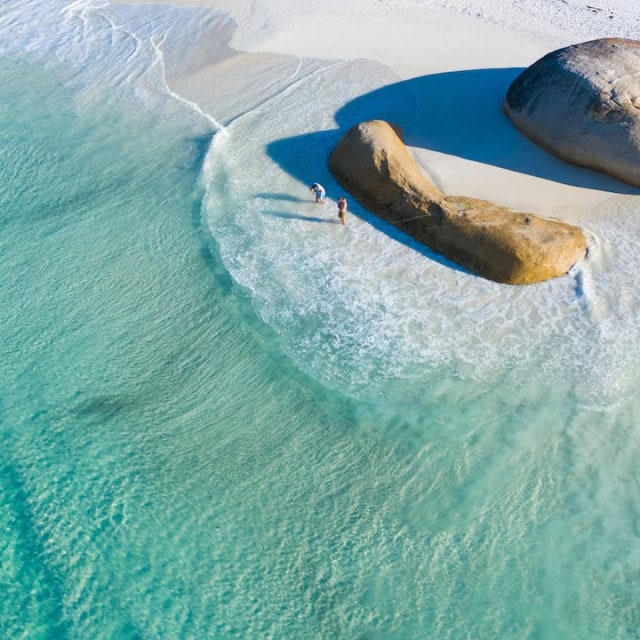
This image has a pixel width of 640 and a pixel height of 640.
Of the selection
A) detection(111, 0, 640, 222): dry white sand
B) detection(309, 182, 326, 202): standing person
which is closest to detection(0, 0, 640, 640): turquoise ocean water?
detection(309, 182, 326, 202): standing person

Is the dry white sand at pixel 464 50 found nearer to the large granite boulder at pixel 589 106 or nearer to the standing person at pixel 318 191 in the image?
the large granite boulder at pixel 589 106

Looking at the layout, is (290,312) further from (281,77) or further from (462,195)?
(281,77)

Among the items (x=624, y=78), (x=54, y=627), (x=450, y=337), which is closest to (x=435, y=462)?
(x=450, y=337)

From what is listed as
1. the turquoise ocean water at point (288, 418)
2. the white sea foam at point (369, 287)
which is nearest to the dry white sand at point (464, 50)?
the white sea foam at point (369, 287)

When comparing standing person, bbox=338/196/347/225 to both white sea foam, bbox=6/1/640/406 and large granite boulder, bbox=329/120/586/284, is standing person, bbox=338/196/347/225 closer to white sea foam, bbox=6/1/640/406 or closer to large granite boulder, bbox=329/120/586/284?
white sea foam, bbox=6/1/640/406

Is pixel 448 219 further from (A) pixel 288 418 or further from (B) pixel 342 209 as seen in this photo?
(A) pixel 288 418

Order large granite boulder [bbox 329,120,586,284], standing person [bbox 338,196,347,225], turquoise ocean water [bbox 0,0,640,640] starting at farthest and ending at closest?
standing person [bbox 338,196,347,225]
large granite boulder [bbox 329,120,586,284]
turquoise ocean water [bbox 0,0,640,640]

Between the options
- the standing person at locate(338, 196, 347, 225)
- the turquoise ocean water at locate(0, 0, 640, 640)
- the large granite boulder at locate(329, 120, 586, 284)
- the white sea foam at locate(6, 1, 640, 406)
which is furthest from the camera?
the standing person at locate(338, 196, 347, 225)
